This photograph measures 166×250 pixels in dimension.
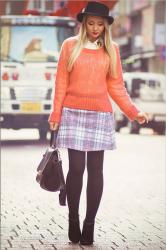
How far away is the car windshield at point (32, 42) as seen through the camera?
16797mm

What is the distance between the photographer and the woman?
17.7 ft

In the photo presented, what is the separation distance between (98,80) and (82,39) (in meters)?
0.28

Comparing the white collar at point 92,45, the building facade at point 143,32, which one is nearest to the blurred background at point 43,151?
the white collar at point 92,45

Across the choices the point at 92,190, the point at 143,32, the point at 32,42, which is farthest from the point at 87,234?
the point at 143,32

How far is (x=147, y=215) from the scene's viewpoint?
7.69m

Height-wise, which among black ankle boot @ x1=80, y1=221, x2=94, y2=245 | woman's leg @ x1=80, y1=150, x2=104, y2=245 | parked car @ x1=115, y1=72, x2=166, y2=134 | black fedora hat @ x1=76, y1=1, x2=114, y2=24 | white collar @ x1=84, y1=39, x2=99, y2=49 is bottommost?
parked car @ x1=115, y1=72, x2=166, y2=134

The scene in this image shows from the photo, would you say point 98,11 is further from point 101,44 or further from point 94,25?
point 101,44

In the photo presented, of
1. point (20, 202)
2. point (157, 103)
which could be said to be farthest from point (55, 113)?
point (157, 103)

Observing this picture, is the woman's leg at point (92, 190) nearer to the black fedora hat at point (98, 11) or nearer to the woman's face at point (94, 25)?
the woman's face at point (94, 25)

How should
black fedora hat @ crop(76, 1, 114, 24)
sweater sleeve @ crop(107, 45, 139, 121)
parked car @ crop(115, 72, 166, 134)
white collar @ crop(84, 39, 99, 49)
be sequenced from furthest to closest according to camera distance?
parked car @ crop(115, 72, 166, 134) < sweater sleeve @ crop(107, 45, 139, 121) < white collar @ crop(84, 39, 99, 49) < black fedora hat @ crop(76, 1, 114, 24)

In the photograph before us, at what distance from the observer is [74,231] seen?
19.2 feet

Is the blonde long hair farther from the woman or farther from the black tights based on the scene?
the black tights

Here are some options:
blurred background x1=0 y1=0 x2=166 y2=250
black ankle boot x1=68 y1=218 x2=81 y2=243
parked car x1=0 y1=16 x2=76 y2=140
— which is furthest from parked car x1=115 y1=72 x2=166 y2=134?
black ankle boot x1=68 y1=218 x2=81 y2=243

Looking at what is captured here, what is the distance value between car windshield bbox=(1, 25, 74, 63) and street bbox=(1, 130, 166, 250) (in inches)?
95.4
